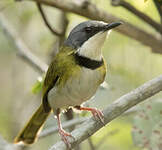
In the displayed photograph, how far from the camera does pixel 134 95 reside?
356 centimetres

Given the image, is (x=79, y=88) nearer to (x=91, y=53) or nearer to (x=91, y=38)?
(x=91, y=53)

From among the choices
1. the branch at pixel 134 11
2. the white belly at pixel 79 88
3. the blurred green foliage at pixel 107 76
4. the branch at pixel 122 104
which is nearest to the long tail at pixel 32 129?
the blurred green foliage at pixel 107 76

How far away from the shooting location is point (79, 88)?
4285 millimetres

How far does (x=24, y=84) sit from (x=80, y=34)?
3.15 meters

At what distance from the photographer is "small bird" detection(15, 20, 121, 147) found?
429cm

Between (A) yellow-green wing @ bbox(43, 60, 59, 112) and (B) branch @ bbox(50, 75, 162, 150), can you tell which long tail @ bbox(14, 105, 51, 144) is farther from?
(B) branch @ bbox(50, 75, 162, 150)

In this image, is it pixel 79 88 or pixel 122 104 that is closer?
pixel 122 104

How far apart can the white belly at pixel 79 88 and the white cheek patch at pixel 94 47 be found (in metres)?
0.13

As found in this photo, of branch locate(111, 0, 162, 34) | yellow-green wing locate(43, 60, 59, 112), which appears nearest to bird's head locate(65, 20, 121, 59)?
yellow-green wing locate(43, 60, 59, 112)

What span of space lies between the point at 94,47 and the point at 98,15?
19.1 inches

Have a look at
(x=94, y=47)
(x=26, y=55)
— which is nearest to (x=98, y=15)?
(x=94, y=47)

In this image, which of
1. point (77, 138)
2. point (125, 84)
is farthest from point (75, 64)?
point (125, 84)

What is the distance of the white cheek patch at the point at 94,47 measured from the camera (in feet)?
14.2

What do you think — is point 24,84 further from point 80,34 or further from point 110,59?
point 80,34
